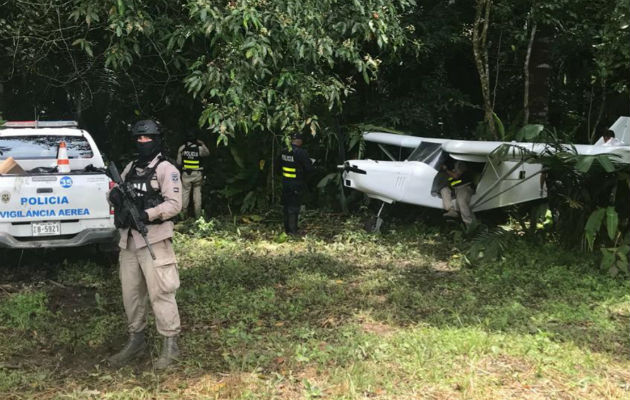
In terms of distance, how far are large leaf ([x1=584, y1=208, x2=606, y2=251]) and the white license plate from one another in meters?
6.30

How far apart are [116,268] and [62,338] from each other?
2.43m

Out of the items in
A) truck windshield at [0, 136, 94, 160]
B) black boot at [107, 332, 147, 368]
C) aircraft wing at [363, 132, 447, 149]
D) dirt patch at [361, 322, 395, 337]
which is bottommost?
dirt patch at [361, 322, 395, 337]

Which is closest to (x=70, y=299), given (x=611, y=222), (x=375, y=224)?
(x=375, y=224)

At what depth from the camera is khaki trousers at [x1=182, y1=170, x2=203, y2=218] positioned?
1126cm

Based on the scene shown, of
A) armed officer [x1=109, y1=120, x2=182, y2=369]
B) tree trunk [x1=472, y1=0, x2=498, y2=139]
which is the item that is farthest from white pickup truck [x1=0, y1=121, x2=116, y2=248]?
tree trunk [x1=472, y1=0, x2=498, y2=139]

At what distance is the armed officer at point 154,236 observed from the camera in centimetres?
471

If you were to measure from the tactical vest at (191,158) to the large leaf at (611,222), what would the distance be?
6.94 meters

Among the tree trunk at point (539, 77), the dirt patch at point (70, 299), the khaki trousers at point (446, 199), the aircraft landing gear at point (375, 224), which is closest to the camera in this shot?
the dirt patch at point (70, 299)

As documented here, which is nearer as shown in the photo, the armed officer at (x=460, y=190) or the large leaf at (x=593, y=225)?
the large leaf at (x=593, y=225)

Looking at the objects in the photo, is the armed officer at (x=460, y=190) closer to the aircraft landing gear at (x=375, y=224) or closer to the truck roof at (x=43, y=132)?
the aircraft landing gear at (x=375, y=224)

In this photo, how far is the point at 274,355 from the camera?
4.91m

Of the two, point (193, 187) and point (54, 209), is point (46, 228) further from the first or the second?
point (193, 187)

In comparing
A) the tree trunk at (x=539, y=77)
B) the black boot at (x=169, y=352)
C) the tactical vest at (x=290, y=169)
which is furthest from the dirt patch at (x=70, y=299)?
the tree trunk at (x=539, y=77)

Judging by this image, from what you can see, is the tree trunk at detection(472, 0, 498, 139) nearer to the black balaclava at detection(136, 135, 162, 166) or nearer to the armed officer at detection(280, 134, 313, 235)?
the armed officer at detection(280, 134, 313, 235)
